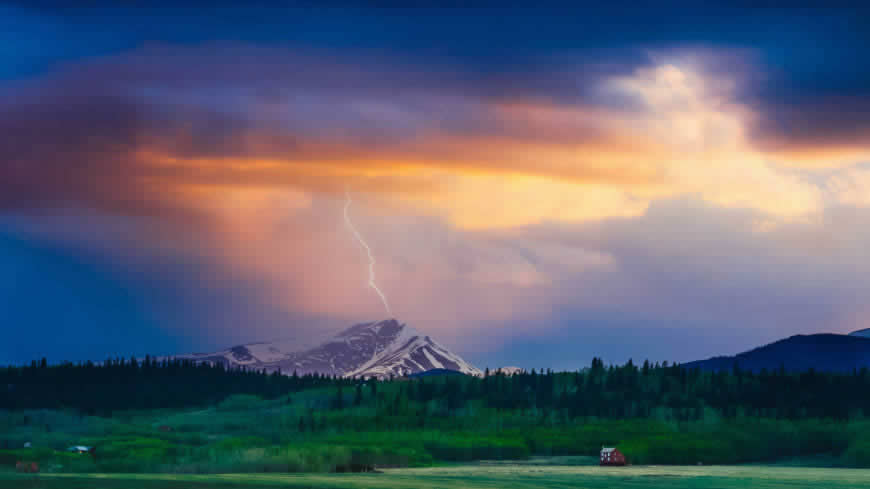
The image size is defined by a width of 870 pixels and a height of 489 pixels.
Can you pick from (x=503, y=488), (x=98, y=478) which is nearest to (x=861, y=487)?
(x=503, y=488)

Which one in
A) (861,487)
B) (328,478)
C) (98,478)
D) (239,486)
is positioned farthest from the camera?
(861,487)

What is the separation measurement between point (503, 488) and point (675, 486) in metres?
36.0

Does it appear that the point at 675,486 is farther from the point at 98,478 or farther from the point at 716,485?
the point at 98,478

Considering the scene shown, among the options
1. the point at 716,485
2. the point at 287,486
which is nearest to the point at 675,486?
the point at 716,485

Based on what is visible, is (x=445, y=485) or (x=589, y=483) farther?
(x=589, y=483)

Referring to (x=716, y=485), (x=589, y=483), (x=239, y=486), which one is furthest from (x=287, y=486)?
(x=716, y=485)

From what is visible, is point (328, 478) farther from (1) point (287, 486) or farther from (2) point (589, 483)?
(2) point (589, 483)

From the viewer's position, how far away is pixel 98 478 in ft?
541

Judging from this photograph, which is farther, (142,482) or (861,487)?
(861,487)

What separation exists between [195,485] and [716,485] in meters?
84.9

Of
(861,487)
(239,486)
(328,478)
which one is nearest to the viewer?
(239,486)

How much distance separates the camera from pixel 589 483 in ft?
639

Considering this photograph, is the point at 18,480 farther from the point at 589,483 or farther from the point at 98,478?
the point at 589,483

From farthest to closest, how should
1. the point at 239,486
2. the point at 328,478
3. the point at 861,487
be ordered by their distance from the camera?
1. the point at 861,487
2. the point at 328,478
3. the point at 239,486
